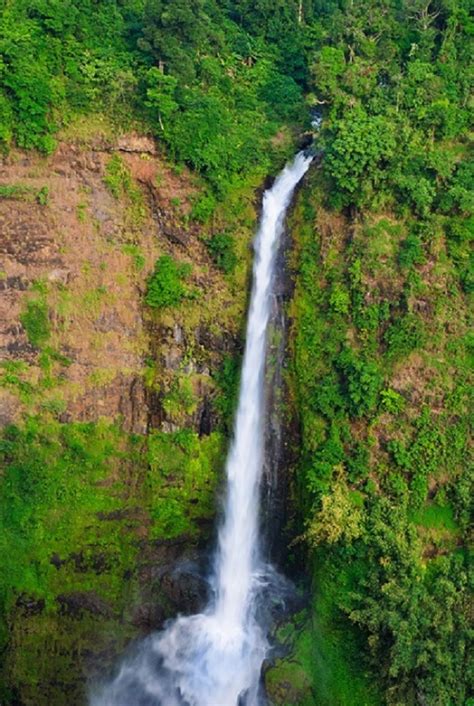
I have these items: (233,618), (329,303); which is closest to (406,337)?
(329,303)

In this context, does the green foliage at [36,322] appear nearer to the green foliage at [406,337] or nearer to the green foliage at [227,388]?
the green foliage at [227,388]

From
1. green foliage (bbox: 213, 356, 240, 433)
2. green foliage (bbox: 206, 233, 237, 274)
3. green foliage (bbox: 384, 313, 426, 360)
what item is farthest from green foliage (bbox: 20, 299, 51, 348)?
green foliage (bbox: 384, 313, 426, 360)

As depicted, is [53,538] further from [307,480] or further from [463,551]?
[463,551]

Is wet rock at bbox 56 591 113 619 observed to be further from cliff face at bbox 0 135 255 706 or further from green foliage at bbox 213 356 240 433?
green foliage at bbox 213 356 240 433

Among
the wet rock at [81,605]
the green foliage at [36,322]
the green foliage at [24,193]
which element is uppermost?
the green foliage at [24,193]

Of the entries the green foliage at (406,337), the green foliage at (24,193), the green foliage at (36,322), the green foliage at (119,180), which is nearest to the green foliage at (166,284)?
the green foliage at (119,180)

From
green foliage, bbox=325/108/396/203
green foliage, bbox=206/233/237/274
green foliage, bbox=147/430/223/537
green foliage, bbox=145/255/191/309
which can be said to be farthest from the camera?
green foliage, bbox=206/233/237/274

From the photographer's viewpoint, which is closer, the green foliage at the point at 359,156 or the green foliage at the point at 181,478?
the green foliage at the point at 359,156
